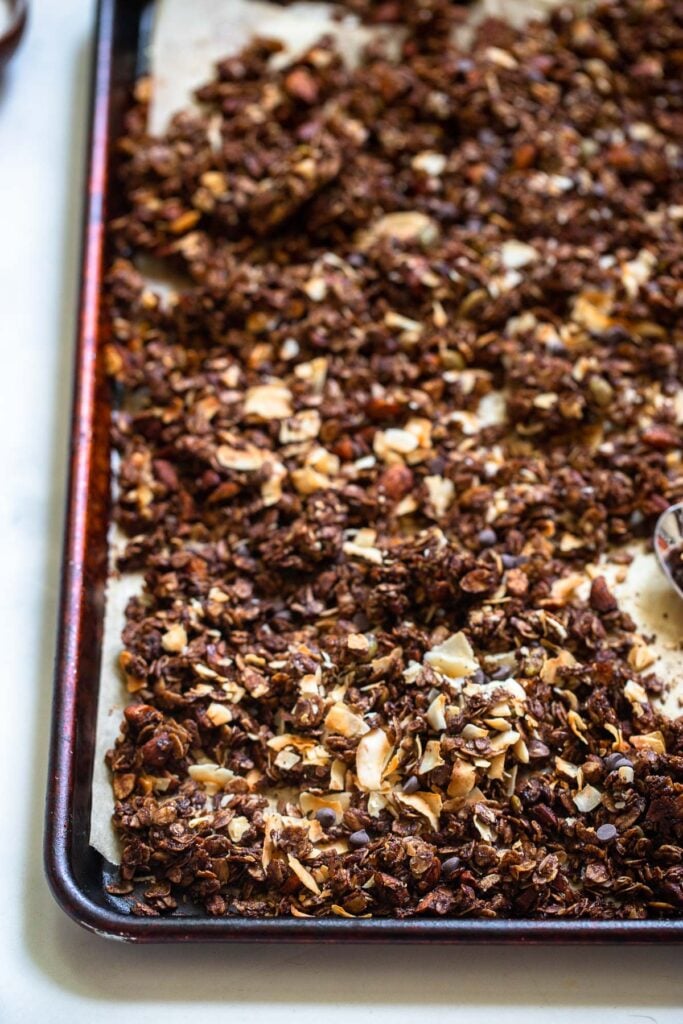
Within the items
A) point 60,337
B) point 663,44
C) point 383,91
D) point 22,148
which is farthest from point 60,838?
point 663,44

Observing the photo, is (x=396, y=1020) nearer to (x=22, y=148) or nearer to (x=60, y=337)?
(x=60, y=337)

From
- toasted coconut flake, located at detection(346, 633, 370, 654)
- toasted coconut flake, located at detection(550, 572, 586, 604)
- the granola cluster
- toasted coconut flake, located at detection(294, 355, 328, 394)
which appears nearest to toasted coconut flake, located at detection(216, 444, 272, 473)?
the granola cluster

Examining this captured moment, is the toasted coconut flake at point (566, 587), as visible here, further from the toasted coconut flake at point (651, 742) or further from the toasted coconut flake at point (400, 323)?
the toasted coconut flake at point (400, 323)

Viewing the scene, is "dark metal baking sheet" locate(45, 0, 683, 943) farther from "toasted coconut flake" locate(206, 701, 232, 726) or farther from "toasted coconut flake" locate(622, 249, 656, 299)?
"toasted coconut flake" locate(622, 249, 656, 299)

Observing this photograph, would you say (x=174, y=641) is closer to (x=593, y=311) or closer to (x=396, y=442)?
(x=396, y=442)

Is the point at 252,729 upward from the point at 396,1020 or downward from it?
upward

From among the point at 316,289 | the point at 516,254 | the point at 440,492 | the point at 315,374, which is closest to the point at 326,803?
the point at 440,492
